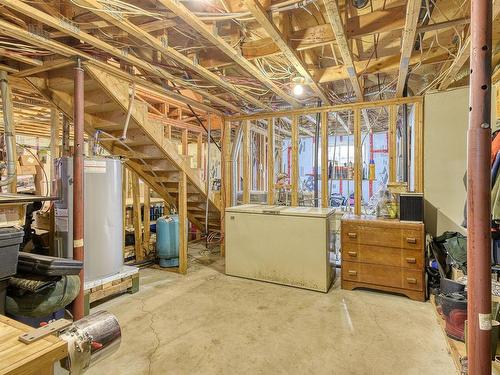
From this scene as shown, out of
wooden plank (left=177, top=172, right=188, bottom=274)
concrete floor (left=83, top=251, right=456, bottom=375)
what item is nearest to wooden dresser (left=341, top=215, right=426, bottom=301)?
concrete floor (left=83, top=251, right=456, bottom=375)

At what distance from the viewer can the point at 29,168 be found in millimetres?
4547

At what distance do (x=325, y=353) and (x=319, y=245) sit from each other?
1.27 metres

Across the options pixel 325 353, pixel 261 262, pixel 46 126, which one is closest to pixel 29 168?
pixel 46 126

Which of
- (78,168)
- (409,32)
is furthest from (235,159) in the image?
(409,32)

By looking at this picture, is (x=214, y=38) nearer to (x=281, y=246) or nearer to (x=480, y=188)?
(x=480, y=188)

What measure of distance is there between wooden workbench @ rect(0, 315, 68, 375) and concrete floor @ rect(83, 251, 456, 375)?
147cm

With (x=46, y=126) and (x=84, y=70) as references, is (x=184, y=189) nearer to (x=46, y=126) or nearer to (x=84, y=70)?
(x=84, y=70)

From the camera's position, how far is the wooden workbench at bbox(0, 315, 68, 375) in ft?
1.85

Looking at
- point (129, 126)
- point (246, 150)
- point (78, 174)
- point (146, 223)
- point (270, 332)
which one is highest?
point (129, 126)

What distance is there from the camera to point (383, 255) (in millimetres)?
3049

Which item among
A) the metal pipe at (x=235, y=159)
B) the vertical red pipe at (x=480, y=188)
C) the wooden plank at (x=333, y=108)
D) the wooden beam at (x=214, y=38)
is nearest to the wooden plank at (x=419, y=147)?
the wooden plank at (x=333, y=108)

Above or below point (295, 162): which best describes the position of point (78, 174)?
below

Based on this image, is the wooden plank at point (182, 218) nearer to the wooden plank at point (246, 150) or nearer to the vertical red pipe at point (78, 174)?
the wooden plank at point (246, 150)

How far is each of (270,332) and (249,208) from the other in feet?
5.47
